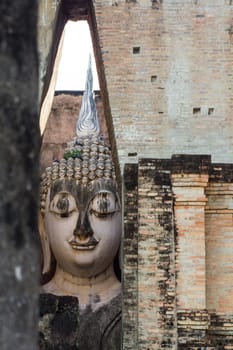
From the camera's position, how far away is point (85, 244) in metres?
13.7

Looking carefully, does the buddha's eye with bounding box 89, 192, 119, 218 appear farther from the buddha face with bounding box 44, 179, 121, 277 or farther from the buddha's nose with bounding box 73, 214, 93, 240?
the buddha's nose with bounding box 73, 214, 93, 240

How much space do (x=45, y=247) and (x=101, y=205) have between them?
124cm

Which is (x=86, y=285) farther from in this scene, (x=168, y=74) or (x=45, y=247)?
(x=168, y=74)

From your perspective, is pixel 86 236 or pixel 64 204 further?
pixel 64 204

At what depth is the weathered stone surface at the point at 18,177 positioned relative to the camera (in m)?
3.49

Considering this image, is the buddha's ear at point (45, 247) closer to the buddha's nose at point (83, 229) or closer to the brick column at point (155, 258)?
the buddha's nose at point (83, 229)

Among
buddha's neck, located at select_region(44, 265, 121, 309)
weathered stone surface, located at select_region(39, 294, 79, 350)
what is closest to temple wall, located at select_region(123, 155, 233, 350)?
weathered stone surface, located at select_region(39, 294, 79, 350)

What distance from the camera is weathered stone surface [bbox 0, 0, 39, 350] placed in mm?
3488

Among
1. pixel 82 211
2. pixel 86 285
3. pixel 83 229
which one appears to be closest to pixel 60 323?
pixel 83 229

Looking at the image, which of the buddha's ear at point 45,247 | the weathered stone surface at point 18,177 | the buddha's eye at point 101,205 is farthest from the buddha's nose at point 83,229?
the weathered stone surface at point 18,177

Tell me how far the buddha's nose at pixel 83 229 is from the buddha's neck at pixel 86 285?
3.01 feet

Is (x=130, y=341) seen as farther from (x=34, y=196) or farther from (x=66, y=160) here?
(x=34, y=196)

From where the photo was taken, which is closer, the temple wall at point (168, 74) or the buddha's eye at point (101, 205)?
the temple wall at point (168, 74)

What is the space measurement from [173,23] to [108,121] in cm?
154
